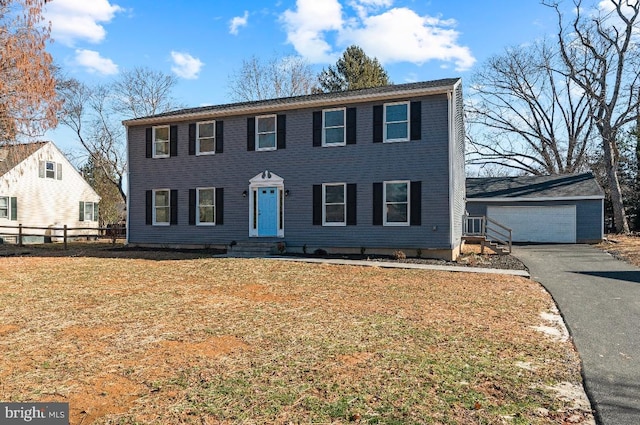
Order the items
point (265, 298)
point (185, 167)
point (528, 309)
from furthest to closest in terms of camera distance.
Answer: point (185, 167)
point (265, 298)
point (528, 309)

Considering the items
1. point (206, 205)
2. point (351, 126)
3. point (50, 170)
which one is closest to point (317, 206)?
point (351, 126)

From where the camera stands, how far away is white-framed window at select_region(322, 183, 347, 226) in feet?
53.0

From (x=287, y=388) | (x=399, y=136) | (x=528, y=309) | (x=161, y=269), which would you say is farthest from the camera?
(x=399, y=136)

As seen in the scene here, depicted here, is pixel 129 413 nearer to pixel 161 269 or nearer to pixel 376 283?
pixel 376 283

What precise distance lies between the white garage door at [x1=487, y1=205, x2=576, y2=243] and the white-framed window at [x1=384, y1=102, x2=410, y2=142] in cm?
1160

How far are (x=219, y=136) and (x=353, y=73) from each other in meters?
25.4

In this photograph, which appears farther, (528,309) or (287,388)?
(528,309)

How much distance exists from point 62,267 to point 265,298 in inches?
306

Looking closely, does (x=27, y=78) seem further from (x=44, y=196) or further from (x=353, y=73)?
(x=353, y=73)

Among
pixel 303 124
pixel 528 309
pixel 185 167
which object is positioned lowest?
pixel 528 309

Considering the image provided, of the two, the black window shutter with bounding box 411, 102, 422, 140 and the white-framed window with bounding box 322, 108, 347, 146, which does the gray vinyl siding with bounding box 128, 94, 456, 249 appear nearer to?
the black window shutter with bounding box 411, 102, 422, 140

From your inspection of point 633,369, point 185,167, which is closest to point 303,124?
point 185,167

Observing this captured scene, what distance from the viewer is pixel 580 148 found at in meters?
36.2

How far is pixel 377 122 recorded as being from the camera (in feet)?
51.2
